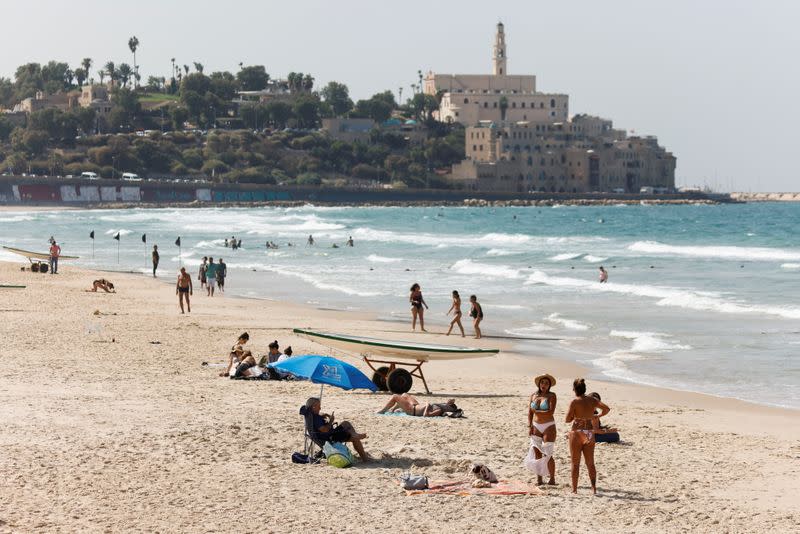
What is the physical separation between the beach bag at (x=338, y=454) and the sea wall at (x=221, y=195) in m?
141

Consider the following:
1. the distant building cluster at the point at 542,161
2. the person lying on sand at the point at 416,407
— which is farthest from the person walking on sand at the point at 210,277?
the distant building cluster at the point at 542,161

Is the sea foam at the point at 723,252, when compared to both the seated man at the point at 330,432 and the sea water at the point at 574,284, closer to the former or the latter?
the sea water at the point at 574,284

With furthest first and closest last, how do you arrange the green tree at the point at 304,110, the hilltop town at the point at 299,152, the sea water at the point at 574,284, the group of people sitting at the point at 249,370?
1. the green tree at the point at 304,110
2. the hilltop town at the point at 299,152
3. the sea water at the point at 574,284
4. the group of people sitting at the point at 249,370

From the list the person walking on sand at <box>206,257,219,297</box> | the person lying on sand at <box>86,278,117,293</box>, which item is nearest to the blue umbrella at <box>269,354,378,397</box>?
the person walking on sand at <box>206,257,219,297</box>

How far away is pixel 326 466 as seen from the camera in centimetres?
1178

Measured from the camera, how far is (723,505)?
10.5m

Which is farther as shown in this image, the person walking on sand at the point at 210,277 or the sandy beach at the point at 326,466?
the person walking on sand at the point at 210,277

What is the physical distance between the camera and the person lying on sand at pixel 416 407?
14.4 m

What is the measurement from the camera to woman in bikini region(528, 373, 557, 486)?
35.4 feet

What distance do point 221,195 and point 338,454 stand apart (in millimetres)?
152727

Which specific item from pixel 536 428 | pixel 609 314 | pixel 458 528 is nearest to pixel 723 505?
pixel 536 428

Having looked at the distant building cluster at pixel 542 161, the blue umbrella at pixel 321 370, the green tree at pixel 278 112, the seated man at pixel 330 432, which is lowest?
the seated man at pixel 330 432

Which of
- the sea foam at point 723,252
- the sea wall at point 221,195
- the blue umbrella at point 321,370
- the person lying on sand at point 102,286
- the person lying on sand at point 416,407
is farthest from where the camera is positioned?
the sea wall at point 221,195

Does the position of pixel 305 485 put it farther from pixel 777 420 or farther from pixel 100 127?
pixel 100 127
